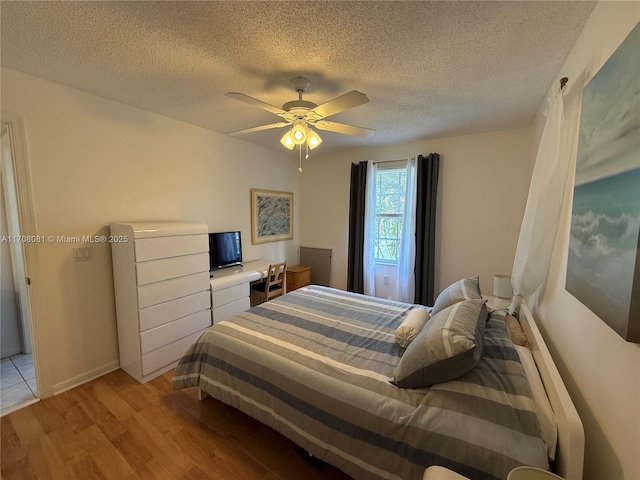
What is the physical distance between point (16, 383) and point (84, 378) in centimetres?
52

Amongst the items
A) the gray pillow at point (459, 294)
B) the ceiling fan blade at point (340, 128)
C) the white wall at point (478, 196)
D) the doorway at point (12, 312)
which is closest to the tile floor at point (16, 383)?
the doorway at point (12, 312)

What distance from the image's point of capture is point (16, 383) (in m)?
2.18

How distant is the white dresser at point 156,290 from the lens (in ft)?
7.06

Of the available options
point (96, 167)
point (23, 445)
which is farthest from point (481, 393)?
point (96, 167)

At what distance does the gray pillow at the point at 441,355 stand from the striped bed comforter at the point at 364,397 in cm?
5

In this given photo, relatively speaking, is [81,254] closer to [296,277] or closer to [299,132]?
[299,132]

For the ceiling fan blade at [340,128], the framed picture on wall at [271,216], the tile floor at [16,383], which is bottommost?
the tile floor at [16,383]

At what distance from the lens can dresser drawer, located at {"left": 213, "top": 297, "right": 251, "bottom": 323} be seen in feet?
9.25

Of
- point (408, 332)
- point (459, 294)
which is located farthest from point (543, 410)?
point (459, 294)

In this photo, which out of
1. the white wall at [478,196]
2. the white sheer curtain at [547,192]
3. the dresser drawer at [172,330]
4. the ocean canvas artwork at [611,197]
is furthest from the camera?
the white wall at [478,196]

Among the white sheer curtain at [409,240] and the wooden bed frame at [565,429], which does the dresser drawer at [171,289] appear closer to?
the white sheer curtain at [409,240]

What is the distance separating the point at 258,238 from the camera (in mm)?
3885

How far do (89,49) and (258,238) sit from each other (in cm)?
262

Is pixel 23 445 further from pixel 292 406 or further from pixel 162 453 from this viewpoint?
pixel 292 406
